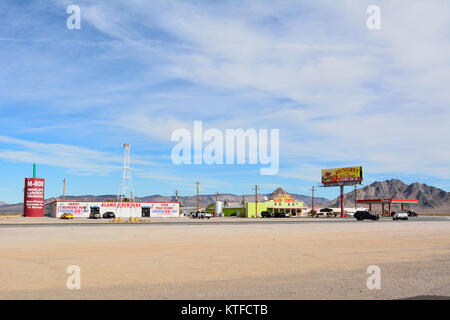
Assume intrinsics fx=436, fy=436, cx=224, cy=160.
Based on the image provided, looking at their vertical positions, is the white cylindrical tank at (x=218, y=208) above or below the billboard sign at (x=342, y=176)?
below

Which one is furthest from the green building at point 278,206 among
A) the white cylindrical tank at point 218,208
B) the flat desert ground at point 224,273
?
the flat desert ground at point 224,273

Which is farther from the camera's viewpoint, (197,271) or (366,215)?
(366,215)

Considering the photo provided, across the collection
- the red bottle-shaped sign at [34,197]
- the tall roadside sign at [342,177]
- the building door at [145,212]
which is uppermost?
the tall roadside sign at [342,177]

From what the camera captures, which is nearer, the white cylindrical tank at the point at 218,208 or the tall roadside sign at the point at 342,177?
the tall roadside sign at the point at 342,177

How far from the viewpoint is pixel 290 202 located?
125 meters

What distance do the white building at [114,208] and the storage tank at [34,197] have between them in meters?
2.76

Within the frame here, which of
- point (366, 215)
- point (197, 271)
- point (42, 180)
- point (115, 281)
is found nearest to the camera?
point (115, 281)

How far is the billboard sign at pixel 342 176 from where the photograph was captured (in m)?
103

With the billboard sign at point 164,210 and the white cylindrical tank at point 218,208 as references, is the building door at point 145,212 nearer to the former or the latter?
the billboard sign at point 164,210

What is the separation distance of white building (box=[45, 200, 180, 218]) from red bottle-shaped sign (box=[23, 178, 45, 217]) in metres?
2.77

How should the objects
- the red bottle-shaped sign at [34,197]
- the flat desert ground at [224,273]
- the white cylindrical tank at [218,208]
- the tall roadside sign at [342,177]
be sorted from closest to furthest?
1. the flat desert ground at [224,273]
2. the red bottle-shaped sign at [34,197]
3. the tall roadside sign at [342,177]
4. the white cylindrical tank at [218,208]
